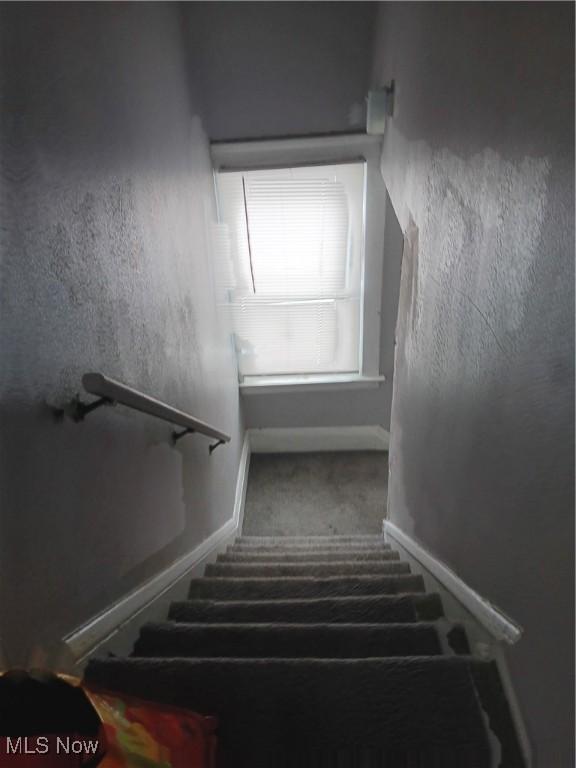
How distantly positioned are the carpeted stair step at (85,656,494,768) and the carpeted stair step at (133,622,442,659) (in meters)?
0.19

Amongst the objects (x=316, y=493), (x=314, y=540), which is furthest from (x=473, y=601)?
(x=316, y=493)

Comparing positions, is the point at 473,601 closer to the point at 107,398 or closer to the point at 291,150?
the point at 107,398

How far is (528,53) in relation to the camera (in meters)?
0.82

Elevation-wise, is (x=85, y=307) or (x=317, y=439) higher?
(x=85, y=307)

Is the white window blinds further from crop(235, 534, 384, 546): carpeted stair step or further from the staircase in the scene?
the staircase

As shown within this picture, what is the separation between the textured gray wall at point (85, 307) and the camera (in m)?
0.89

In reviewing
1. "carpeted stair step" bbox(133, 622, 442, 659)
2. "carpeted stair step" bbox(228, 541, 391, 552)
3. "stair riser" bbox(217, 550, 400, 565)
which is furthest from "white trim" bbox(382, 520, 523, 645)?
"carpeted stair step" bbox(228, 541, 391, 552)

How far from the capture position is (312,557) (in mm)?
2479

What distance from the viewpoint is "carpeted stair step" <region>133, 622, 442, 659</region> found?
129cm

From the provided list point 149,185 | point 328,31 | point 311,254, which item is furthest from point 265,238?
point 149,185

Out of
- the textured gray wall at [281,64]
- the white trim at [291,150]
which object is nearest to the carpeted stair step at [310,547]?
the white trim at [291,150]

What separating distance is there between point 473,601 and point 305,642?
18.1 inches

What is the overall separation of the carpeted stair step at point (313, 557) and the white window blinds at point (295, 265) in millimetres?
2029

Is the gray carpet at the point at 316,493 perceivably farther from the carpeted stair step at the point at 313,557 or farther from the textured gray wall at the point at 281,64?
the textured gray wall at the point at 281,64
